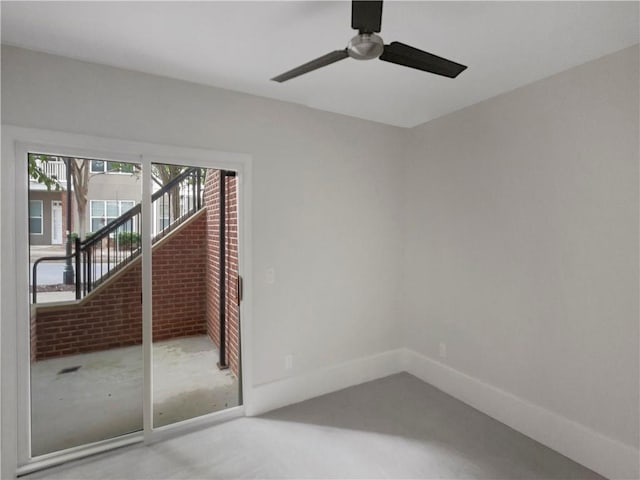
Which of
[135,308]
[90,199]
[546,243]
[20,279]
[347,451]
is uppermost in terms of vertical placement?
[90,199]

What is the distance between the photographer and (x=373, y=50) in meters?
1.50

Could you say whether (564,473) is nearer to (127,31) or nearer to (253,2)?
(253,2)

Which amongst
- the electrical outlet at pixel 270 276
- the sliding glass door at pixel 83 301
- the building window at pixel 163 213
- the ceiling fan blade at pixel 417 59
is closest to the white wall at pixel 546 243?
the ceiling fan blade at pixel 417 59

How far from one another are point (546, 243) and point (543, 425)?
1.31 metres

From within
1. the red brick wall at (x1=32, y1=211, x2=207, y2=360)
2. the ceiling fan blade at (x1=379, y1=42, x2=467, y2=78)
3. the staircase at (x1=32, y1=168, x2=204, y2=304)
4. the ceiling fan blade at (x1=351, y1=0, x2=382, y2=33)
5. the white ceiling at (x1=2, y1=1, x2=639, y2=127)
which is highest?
the white ceiling at (x1=2, y1=1, x2=639, y2=127)

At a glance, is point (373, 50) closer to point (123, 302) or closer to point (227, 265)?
point (227, 265)

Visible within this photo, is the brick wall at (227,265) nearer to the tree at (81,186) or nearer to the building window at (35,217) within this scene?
the tree at (81,186)

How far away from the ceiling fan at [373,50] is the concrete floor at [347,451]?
236 centimetres

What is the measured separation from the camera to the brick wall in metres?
2.80

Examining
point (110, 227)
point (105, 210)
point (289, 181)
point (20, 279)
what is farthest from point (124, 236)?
point (289, 181)

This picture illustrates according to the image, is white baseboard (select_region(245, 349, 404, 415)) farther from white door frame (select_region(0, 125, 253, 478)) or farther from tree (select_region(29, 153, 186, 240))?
tree (select_region(29, 153, 186, 240))

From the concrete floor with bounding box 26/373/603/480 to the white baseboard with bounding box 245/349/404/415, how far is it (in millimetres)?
104

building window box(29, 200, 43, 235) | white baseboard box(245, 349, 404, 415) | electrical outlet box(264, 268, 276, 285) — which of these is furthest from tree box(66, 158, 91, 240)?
white baseboard box(245, 349, 404, 415)

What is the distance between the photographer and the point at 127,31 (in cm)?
193
